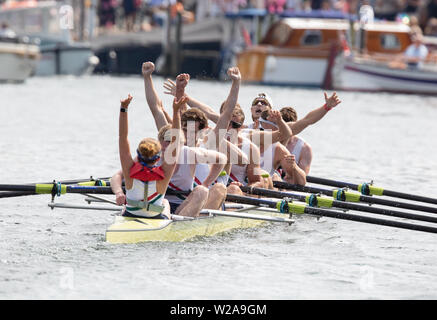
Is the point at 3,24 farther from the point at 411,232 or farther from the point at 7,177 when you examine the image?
the point at 411,232

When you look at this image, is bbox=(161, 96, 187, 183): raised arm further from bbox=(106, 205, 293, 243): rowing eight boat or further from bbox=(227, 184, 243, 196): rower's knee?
bbox=(227, 184, 243, 196): rower's knee

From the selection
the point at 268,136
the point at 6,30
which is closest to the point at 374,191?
the point at 268,136

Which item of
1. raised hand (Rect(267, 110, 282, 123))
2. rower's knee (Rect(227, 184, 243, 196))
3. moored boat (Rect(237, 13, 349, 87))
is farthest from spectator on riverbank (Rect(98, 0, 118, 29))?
rower's knee (Rect(227, 184, 243, 196))

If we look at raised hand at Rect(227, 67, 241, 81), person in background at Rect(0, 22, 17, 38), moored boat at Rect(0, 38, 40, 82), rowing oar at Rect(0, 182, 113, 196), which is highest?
raised hand at Rect(227, 67, 241, 81)

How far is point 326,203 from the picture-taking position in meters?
11.0

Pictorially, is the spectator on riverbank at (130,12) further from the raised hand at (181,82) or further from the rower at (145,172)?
the rower at (145,172)

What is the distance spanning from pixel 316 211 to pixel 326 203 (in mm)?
364

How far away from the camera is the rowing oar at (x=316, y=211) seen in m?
10.4

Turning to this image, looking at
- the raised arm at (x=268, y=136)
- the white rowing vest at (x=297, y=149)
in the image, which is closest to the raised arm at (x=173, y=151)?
the raised arm at (x=268, y=136)

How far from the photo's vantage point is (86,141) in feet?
66.8

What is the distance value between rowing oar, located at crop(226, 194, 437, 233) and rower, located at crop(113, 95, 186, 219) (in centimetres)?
134

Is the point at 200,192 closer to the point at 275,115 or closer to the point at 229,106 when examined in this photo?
the point at 229,106

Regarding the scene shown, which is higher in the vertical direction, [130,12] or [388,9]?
[388,9]

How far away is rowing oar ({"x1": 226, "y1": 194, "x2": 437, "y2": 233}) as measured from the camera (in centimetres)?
1041
